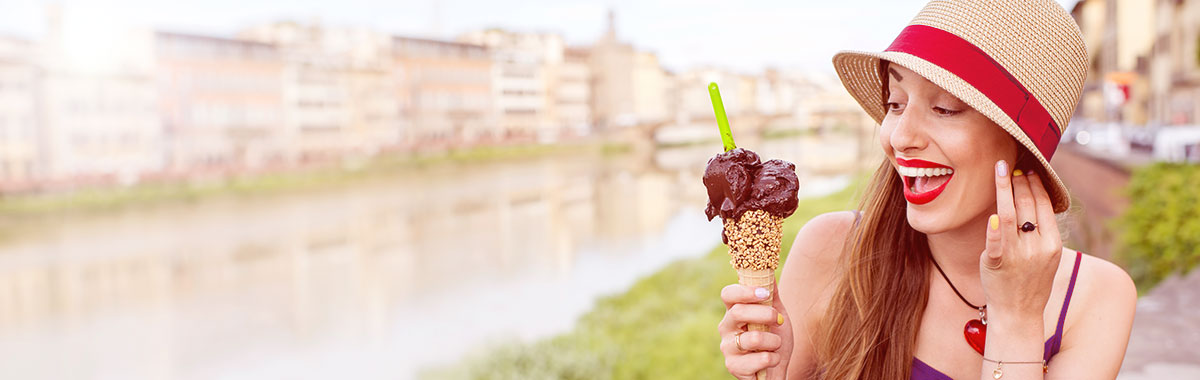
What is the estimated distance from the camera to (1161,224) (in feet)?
16.3

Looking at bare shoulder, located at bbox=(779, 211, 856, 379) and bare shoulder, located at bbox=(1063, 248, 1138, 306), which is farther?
bare shoulder, located at bbox=(779, 211, 856, 379)

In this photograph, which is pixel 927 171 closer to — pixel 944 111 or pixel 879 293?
pixel 944 111

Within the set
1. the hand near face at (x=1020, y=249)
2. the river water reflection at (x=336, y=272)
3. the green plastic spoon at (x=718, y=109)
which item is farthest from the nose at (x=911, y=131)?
the river water reflection at (x=336, y=272)

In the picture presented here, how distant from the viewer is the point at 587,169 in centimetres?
3784

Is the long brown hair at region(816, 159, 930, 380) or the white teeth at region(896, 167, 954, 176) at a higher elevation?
the white teeth at region(896, 167, 954, 176)

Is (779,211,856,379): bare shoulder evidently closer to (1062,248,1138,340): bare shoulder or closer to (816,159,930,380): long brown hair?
(816,159,930,380): long brown hair

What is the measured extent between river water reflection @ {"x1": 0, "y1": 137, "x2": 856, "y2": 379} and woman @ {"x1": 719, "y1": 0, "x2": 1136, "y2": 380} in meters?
11.6

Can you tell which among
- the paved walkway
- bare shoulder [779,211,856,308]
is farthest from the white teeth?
the paved walkway

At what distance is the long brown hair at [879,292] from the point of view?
1.27 meters

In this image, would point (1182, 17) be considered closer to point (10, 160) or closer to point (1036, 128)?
point (1036, 128)

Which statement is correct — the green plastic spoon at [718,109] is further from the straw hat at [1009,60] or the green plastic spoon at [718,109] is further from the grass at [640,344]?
the grass at [640,344]

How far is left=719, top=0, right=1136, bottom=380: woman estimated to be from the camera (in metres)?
1.03

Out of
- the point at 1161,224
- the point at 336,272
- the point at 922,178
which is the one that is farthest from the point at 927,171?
the point at 336,272

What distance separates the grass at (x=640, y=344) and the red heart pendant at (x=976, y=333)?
4.76 metres
